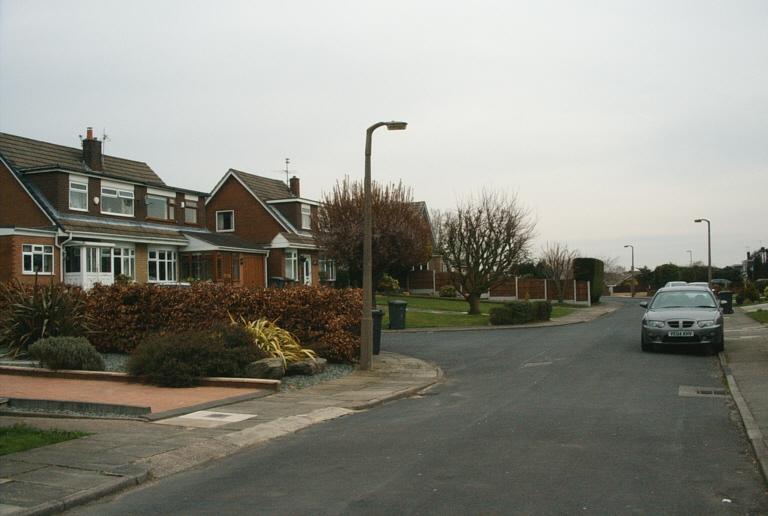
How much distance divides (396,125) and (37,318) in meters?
9.07

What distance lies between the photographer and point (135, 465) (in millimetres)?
7789

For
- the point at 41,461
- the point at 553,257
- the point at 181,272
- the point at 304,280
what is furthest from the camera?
the point at 553,257

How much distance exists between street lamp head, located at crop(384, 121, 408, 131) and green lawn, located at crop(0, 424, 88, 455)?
9.20 m

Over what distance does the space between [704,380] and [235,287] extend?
10275mm

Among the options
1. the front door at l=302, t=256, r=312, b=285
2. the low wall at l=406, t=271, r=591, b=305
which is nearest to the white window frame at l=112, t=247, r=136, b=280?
the front door at l=302, t=256, r=312, b=285

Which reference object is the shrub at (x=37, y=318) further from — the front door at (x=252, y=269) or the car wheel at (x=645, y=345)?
the front door at (x=252, y=269)

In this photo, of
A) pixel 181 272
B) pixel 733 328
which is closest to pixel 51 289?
pixel 733 328

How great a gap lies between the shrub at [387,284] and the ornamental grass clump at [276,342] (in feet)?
108

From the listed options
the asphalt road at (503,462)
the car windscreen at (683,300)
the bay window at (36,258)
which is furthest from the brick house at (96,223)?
the asphalt road at (503,462)

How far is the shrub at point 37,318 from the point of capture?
17.1 m

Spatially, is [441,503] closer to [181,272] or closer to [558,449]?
[558,449]

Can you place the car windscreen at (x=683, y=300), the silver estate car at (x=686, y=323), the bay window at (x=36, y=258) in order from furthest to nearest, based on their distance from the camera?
the bay window at (x=36, y=258)
the car windscreen at (x=683, y=300)
the silver estate car at (x=686, y=323)

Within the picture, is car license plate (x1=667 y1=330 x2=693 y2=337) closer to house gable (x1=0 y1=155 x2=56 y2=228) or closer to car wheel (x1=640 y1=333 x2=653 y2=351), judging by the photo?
car wheel (x1=640 y1=333 x2=653 y2=351)

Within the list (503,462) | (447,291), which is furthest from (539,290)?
(503,462)
